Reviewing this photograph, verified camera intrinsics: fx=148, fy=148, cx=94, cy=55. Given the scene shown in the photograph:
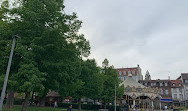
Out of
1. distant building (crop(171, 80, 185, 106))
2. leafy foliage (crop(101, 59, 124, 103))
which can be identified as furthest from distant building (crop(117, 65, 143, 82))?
leafy foliage (crop(101, 59, 124, 103))

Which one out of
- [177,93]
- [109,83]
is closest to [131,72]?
[177,93]

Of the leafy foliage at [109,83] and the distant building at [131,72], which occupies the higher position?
the distant building at [131,72]

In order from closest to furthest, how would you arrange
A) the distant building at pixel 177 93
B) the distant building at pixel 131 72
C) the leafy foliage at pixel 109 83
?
the leafy foliage at pixel 109 83 → the distant building at pixel 177 93 → the distant building at pixel 131 72

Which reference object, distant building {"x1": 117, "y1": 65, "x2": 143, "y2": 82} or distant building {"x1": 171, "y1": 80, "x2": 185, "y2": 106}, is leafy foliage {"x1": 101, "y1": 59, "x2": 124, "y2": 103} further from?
distant building {"x1": 171, "y1": 80, "x2": 185, "y2": 106}

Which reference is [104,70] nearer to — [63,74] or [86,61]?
[86,61]

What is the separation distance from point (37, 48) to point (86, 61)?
15164 millimetres

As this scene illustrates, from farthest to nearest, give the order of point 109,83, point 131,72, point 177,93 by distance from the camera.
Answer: point 131,72, point 177,93, point 109,83

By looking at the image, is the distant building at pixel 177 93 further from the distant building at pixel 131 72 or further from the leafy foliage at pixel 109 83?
the leafy foliage at pixel 109 83

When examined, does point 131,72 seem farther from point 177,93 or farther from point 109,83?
point 109,83

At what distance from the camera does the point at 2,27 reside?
1272 centimetres

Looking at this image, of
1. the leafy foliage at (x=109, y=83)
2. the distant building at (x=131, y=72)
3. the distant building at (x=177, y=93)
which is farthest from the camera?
the distant building at (x=131, y=72)

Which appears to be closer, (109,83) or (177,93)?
(109,83)

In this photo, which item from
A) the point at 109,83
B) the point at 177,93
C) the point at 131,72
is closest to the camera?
the point at 109,83

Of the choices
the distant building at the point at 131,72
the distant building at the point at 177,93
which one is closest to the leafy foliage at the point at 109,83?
the distant building at the point at 131,72
